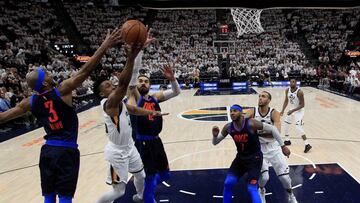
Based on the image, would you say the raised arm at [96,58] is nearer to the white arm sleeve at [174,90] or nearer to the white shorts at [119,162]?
the white shorts at [119,162]

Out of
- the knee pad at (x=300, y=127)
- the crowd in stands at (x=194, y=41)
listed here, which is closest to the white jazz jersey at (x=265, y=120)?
the knee pad at (x=300, y=127)

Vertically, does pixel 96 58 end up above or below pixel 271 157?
above

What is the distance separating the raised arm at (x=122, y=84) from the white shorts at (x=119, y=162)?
22.1 inches

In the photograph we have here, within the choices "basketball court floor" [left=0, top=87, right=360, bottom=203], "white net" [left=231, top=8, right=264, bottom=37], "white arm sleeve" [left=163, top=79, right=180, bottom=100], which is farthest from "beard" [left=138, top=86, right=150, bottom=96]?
"white net" [left=231, top=8, right=264, bottom=37]

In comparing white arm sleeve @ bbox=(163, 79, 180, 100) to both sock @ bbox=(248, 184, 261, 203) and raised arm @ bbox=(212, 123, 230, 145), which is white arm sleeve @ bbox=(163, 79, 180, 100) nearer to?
raised arm @ bbox=(212, 123, 230, 145)

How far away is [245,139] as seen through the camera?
15.0 ft

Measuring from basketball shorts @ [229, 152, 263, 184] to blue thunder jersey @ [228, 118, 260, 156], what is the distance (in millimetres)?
65

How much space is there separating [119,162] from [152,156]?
2.19 ft

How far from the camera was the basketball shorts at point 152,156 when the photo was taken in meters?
4.91

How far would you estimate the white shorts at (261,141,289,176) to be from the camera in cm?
497

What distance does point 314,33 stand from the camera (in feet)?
95.3

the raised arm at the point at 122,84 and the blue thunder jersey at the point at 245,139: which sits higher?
the raised arm at the point at 122,84

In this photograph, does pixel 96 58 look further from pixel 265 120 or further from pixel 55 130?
pixel 265 120

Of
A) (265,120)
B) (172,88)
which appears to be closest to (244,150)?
(265,120)
